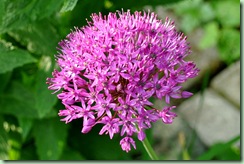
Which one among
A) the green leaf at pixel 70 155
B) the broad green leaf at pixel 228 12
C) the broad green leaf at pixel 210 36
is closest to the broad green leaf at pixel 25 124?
the green leaf at pixel 70 155

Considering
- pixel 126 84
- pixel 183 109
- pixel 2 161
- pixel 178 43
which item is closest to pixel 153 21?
pixel 178 43

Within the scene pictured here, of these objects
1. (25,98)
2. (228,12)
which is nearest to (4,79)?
(25,98)

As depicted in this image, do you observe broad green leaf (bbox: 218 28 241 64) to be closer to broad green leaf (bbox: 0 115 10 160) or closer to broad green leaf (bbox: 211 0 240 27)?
broad green leaf (bbox: 211 0 240 27)

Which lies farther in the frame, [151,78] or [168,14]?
[168,14]

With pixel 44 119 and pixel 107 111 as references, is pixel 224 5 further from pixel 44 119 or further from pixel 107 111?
pixel 107 111

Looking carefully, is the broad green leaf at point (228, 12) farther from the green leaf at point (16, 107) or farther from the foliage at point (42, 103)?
the green leaf at point (16, 107)

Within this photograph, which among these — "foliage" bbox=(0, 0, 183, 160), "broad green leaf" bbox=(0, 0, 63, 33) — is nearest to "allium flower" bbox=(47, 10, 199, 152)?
"broad green leaf" bbox=(0, 0, 63, 33)

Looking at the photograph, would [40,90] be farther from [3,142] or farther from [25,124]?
[3,142]
